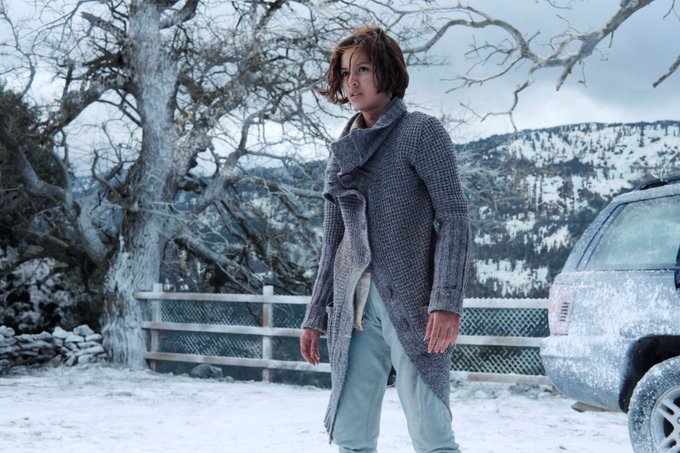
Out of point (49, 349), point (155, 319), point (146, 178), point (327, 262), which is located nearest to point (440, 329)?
point (327, 262)

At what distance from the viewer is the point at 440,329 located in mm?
2361

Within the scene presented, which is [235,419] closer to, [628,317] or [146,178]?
[628,317]

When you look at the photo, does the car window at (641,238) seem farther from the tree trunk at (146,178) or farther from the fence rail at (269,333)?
the tree trunk at (146,178)

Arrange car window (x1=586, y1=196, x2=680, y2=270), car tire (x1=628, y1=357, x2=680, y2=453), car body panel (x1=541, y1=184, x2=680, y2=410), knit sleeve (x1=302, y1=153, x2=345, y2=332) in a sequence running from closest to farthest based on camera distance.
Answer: knit sleeve (x1=302, y1=153, x2=345, y2=332), car tire (x1=628, y1=357, x2=680, y2=453), car body panel (x1=541, y1=184, x2=680, y2=410), car window (x1=586, y1=196, x2=680, y2=270)

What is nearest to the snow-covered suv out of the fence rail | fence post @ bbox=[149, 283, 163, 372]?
the fence rail

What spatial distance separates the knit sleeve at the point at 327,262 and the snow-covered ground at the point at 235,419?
3.37 m

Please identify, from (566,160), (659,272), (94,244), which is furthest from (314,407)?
(566,160)

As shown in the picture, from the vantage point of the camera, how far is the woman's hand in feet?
7.72

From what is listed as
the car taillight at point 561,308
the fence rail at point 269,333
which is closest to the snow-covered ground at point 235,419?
the fence rail at point 269,333

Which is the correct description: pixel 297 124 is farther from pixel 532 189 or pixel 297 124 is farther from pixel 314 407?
pixel 314 407

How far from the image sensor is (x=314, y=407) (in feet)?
28.9

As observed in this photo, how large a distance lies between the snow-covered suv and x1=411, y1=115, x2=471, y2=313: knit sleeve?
2.02m

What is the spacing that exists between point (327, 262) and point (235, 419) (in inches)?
213

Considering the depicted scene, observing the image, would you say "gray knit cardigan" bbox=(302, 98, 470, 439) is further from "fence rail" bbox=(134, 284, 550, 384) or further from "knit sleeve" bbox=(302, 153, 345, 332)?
"fence rail" bbox=(134, 284, 550, 384)
